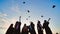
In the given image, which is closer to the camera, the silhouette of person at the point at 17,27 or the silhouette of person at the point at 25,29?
the silhouette of person at the point at 17,27

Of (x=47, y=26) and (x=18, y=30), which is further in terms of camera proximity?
(x=18, y=30)

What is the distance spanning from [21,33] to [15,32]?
1.70 metres

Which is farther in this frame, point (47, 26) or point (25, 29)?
point (25, 29)

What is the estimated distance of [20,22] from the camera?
38438mm

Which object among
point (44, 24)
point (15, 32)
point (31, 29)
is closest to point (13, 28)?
point (15, 32)

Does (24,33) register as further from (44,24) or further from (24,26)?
(44,24)

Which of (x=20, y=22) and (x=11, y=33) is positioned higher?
(x=20, y=22)

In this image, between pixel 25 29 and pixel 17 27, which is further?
pixel 25 29

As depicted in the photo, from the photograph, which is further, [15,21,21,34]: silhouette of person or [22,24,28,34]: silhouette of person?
[22,24,28,34]: silhouette of person

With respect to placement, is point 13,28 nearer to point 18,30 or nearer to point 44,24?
point 18,30

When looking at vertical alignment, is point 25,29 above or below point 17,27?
below

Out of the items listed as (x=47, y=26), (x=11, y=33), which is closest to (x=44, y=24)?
(x=47, y=26)

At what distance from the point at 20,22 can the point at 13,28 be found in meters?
2.41

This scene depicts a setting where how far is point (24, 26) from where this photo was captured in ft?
125
